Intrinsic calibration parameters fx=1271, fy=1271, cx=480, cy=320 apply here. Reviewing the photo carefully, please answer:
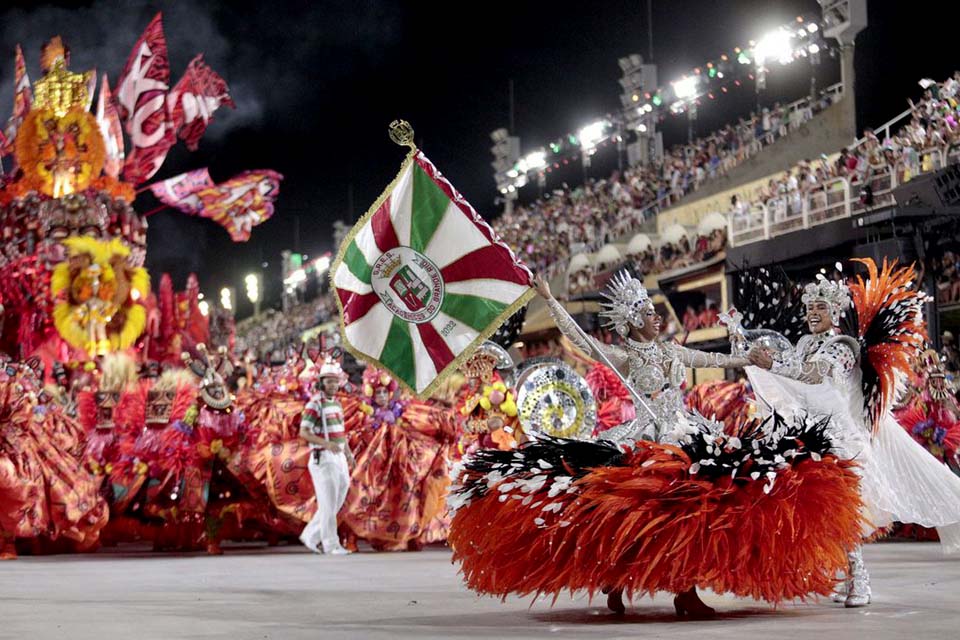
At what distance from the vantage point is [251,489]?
12797 millimetres

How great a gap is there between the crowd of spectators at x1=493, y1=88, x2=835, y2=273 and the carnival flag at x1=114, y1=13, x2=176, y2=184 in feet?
36.1

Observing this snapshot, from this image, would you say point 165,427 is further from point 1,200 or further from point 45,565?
point 1,200

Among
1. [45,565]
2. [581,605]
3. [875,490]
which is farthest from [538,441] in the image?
[45,565]

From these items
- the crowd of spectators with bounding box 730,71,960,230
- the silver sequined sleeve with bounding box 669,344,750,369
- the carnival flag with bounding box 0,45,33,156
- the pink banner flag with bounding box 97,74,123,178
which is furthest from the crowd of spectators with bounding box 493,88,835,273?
the silver sequined sleeve with bounding box 669,344,750,369

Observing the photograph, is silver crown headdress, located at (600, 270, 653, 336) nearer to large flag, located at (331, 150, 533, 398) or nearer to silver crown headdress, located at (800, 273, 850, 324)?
large flag, located at (331, 150, 533, 398)

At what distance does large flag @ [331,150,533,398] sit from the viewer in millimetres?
7418

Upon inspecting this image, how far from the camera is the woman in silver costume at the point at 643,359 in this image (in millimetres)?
7141

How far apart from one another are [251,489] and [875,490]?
7.00 meters

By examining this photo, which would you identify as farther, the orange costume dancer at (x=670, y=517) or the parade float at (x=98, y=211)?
the parade float at (x=98, y=211)

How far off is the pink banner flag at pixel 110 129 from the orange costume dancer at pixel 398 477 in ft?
70.1

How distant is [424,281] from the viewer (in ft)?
25.0

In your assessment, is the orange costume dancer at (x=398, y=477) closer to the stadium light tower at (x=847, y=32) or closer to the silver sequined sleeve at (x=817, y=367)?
the silver sequined sleeve at (x=817, y=367)

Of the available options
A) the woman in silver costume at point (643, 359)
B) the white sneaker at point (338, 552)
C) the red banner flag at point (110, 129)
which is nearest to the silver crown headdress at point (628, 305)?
the woman in silver costume at point (643, 359)

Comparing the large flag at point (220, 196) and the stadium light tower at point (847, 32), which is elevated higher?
the stadium light tower at point (847, 32)
